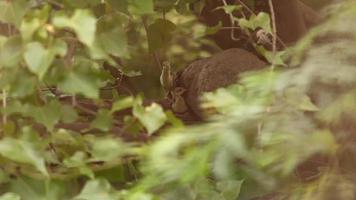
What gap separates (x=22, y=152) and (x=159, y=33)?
58cm

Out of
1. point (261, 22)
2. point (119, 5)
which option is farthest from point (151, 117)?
point (261, 22)

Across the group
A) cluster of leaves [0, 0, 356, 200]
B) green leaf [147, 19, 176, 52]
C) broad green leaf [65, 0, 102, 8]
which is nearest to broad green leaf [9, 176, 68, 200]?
cluster of leaves [0, 0, 356, 200]

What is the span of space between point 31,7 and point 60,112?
181 millimetres

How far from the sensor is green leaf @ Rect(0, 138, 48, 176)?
118 centimetres

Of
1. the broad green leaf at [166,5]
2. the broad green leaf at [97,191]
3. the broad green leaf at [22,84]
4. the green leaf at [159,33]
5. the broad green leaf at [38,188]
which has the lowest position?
the broad green leaf at [38,188]

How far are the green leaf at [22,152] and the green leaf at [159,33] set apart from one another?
1.74 ft

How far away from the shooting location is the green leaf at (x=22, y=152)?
3.89 ft

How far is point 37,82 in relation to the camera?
4.07ft

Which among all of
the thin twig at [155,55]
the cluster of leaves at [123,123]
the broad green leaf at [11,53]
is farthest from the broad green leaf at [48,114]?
the thin twig at [155,55]

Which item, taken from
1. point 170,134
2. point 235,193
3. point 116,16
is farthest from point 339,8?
point 116,16

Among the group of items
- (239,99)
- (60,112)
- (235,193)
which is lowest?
(235,193)

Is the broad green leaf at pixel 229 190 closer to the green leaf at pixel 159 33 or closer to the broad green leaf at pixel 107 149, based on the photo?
the broad green leaf at pixel 107 149

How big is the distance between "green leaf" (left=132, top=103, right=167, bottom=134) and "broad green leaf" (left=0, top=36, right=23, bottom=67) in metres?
0.19

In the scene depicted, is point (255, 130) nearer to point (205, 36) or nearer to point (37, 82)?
point (37, 82)
